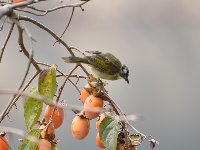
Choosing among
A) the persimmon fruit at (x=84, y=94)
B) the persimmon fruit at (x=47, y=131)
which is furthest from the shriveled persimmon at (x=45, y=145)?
the persimmon fruit at (x=84, y=94)

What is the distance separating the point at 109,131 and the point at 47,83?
16cm

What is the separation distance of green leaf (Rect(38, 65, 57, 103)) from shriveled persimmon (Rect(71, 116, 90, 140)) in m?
0.17

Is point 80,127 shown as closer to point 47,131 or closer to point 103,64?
point 47,131

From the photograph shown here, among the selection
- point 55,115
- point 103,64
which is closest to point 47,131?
point 55,115

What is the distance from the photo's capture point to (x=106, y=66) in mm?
1460

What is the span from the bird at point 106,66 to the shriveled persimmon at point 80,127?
21 centimetres

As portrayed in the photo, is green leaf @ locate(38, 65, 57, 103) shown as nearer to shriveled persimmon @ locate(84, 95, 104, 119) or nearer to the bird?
shriveled persimmon @ locate(84, 95, 104, 119)

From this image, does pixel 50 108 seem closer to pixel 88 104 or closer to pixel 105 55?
pixel 88 104

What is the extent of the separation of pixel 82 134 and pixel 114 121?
141 mm

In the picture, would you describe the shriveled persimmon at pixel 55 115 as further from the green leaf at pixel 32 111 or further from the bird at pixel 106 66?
the bird at pixel 106 66

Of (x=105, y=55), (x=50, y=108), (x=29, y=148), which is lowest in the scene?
(x=29, y=148)

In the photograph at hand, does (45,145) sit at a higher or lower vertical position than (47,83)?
lower

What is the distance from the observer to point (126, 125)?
1017mm

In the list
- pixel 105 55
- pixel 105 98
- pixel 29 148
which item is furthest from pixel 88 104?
pixel 105 55
